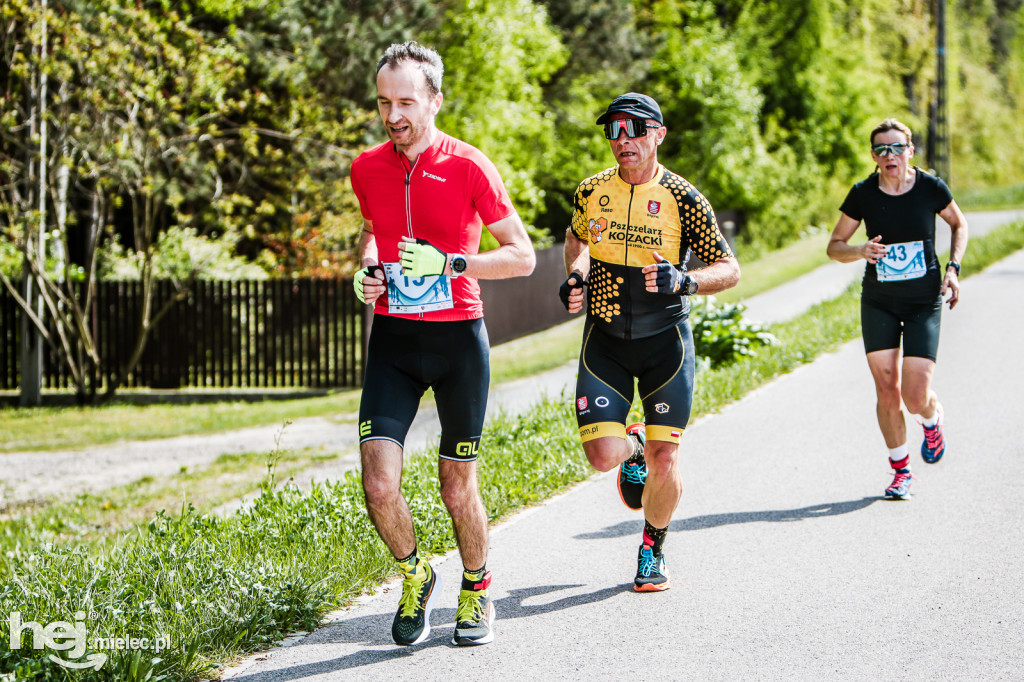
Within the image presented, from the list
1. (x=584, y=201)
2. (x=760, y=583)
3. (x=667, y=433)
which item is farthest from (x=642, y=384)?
(x=760, y=583)

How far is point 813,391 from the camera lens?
33.4 feet

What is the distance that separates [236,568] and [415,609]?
92 centimetres

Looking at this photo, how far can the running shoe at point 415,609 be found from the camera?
4.38 m

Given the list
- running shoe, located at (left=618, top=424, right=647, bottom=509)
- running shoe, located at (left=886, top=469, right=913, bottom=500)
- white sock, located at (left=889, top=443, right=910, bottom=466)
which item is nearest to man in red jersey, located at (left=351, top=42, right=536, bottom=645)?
running shoe, located at (left=618, top=424, right=647, bottom=509)

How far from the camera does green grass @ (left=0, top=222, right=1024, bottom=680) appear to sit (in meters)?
4.20

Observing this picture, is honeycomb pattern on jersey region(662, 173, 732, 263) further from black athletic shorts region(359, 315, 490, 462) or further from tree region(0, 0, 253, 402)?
tree region(0, 0, 253, 402)

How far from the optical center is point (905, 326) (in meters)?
6.61

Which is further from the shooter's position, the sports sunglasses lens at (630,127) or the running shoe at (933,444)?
the running shoe at (933,444)

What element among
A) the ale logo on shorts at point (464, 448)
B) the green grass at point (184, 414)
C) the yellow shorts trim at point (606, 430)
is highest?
the yellow shorts trim at point (606, 430)

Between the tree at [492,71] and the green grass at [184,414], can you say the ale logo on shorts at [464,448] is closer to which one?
the green grass at [184,414]

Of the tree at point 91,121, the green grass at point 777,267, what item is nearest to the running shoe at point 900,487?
the green grass at point 777,267

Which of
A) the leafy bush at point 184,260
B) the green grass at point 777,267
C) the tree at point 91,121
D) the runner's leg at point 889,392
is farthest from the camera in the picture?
the green grass at point 777,267

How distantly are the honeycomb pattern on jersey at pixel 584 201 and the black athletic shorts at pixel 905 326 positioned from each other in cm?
237

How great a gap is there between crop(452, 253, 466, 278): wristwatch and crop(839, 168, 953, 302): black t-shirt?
3.24 m
